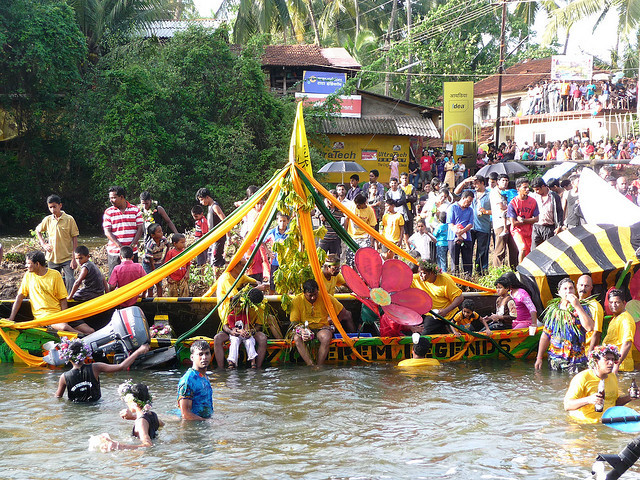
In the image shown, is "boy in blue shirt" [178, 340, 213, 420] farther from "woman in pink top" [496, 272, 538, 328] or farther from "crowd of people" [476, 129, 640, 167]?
"crowd of people" [476, 129, 640, 167]

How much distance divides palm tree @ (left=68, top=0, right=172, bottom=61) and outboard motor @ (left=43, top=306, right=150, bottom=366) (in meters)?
18.9

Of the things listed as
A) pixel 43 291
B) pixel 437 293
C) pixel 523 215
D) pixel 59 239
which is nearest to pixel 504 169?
pixel 523 215

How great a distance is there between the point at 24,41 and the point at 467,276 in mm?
16350

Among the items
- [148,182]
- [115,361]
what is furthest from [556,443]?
[148,182]

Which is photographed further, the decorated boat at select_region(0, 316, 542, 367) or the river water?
the decorated boat at select_region(0, 316, 542, 367)

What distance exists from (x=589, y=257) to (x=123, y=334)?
6318mm

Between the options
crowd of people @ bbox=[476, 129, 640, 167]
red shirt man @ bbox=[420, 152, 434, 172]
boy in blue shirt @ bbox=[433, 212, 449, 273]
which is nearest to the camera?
boy in blue shirt @ bbox=[433, 212, 449, 273]

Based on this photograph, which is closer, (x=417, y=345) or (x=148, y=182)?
(x=417, y=345)

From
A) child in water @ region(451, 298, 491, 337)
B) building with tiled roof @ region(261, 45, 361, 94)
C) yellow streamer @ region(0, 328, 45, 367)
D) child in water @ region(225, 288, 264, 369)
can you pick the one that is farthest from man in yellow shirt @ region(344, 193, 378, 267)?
building with tiled roof @ region(261, 45, 361, 94)

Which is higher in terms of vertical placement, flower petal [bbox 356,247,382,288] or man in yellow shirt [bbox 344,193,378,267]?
man in yellow shirt [bbox 344,193,378,267]

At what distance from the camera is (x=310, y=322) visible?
32.5 ft

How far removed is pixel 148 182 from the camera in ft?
71.8

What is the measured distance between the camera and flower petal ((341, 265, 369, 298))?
9461 mm

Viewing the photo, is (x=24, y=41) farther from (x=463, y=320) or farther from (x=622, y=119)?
(x=622, y=119)
